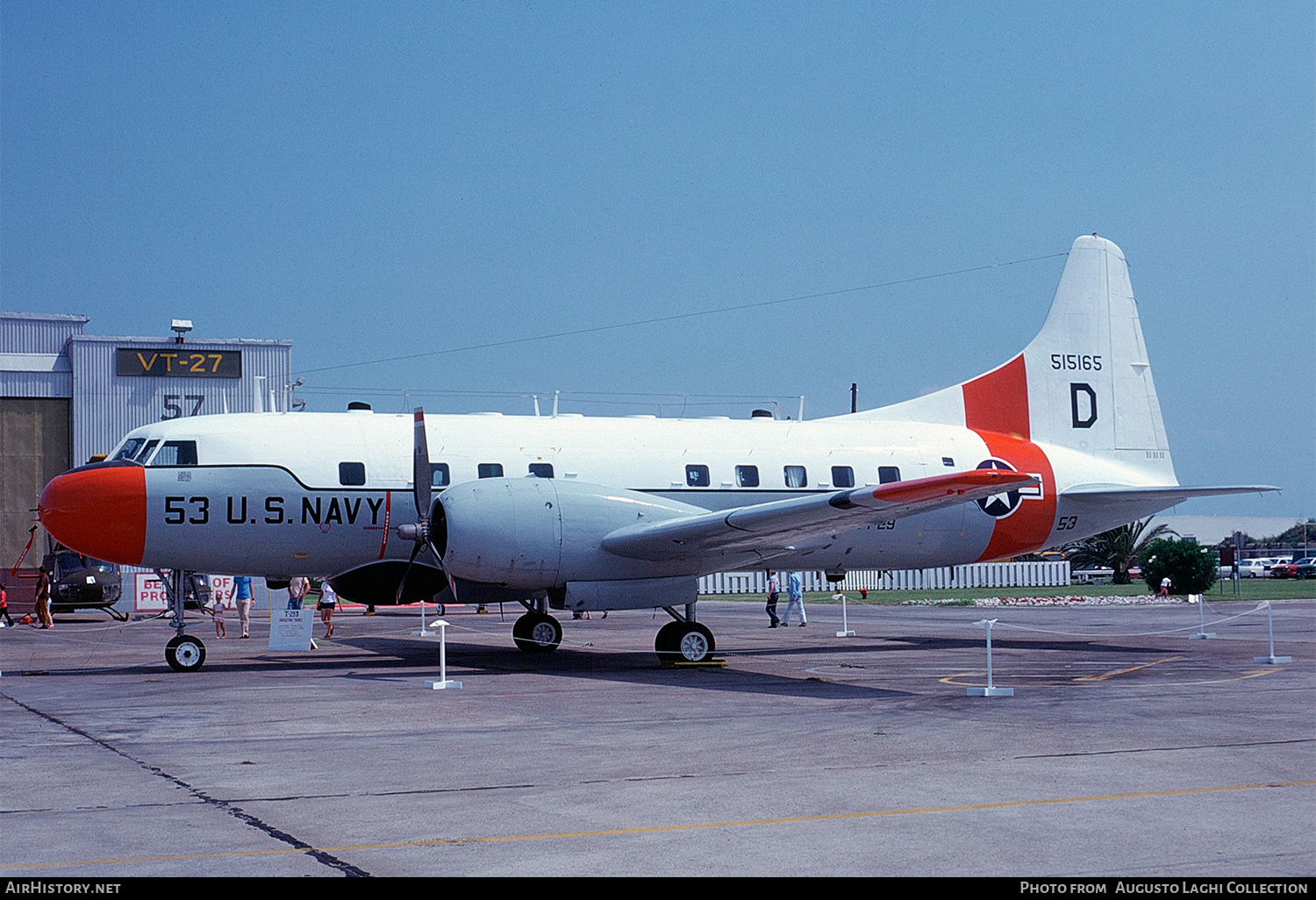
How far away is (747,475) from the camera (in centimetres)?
2091

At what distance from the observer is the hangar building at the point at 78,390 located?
46469 millimetres

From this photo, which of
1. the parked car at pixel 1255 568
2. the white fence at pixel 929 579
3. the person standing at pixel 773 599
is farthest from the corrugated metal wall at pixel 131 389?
the parked car at pixel 1255 568

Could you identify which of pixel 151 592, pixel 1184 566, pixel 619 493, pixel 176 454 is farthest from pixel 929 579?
pixel 176 454

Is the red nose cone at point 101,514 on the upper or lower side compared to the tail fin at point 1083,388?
Answer: lower

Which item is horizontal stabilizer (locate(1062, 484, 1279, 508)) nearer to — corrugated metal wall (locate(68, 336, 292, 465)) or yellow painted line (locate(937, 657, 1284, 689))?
yellow painted line (locate(937, 657, 1284, 689))

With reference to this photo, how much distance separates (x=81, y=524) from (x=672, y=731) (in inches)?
409

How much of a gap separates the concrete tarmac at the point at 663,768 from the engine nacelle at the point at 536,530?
4.93 ft

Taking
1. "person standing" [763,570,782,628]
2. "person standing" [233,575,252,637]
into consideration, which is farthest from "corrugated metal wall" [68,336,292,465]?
"person standing" [763,570,782,628]

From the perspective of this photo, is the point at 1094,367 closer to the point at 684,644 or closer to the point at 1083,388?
the point at 1083,388

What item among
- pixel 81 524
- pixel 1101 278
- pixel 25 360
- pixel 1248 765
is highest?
pixel 25 360

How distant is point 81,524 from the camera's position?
17656 mm

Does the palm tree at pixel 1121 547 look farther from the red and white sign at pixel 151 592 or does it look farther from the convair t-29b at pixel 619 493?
the convair t-29b at pixel 619 493

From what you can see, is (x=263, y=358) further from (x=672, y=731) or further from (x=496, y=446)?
(x=672, y=731)

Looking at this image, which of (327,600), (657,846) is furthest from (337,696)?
(327,600)
